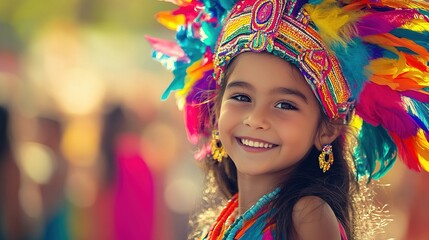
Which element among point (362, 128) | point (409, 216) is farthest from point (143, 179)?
point (362, 128)

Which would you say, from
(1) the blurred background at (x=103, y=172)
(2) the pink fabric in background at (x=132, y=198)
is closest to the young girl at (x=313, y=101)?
(1) the blurred background at (x=103, y=172)

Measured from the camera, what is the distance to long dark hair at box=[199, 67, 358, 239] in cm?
356

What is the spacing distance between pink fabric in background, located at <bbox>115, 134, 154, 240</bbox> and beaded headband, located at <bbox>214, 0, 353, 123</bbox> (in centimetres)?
371

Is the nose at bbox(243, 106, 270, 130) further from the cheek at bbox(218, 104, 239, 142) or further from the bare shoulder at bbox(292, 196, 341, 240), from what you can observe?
the bare shoulder at bbox(292, 196, 341, 240)

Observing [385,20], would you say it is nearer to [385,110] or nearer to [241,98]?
[385,110]

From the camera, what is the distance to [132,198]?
7344mm

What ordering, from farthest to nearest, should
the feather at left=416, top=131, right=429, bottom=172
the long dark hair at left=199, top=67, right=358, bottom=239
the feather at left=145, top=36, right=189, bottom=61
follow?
the feather at left=145, top=36, right=189, bottom=61, the feather at left=416, top=131, right=429, bottom=172, the long dark hair at left=199, top=67, right=358, bottom=239

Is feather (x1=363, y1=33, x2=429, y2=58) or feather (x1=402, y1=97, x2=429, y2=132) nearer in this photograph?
feather (x1=363, y1=33, x2=429, y2=58)

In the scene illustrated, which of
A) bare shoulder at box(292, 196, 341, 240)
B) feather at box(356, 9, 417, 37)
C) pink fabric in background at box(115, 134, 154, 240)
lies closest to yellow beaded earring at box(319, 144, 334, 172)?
bare shoulder at box(292, 196, 341, 240)

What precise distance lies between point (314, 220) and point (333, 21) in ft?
2.28

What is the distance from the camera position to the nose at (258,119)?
12.0 ft

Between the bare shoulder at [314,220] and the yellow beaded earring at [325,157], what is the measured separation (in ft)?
0.74

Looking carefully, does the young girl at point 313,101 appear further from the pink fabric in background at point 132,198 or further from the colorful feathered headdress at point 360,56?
the pink fabric in background at point 132,198

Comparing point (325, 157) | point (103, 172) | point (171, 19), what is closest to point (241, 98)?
point (325, 157)
